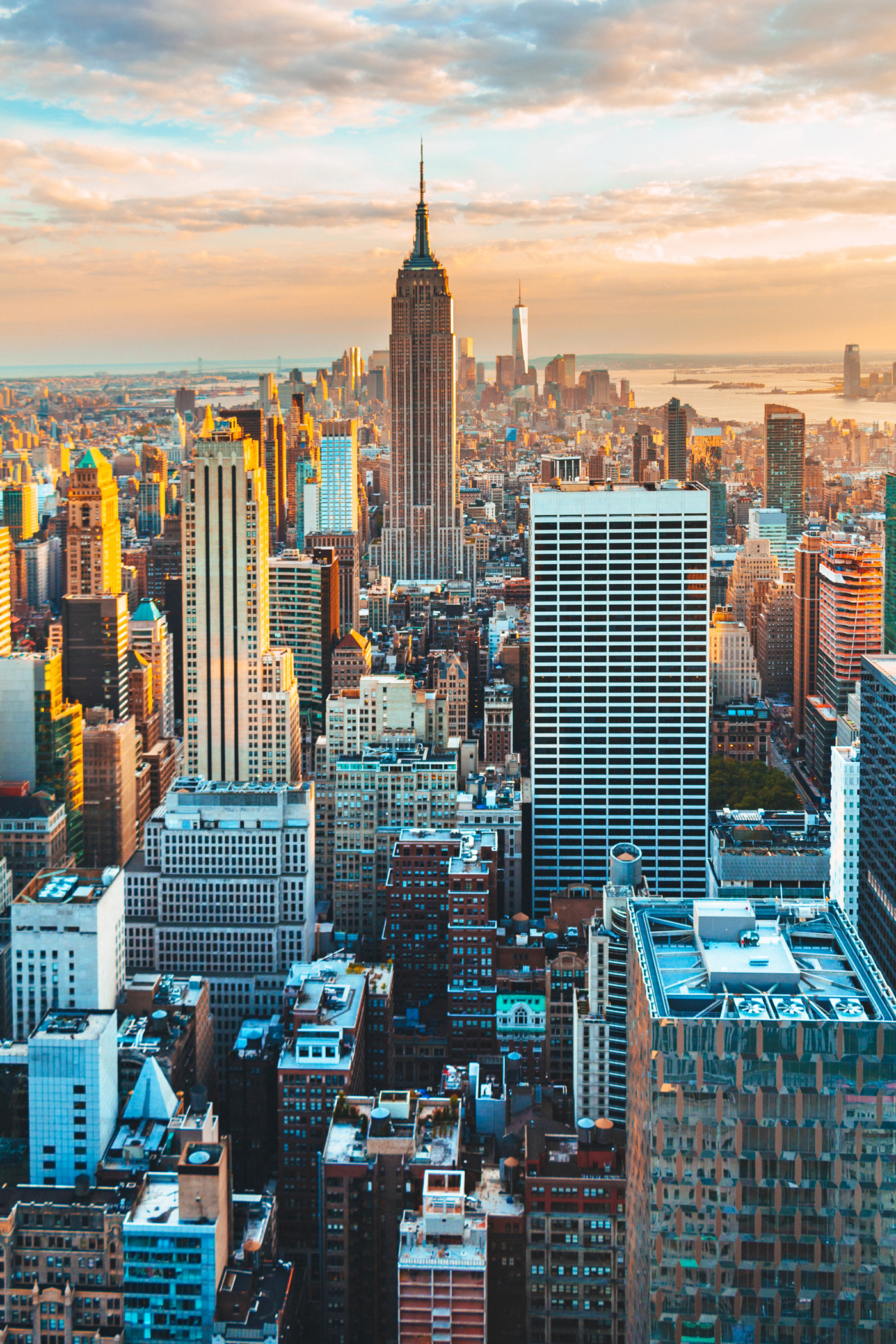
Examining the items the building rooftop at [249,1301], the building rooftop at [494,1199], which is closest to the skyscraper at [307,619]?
the building rooftop at [494,1199]

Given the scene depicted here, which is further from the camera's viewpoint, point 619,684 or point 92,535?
point 92,535

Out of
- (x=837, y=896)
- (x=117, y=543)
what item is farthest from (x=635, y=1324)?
(x=117, y=543)

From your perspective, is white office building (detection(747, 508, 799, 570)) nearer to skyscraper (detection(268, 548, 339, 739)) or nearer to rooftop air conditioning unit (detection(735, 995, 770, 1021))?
skyscraper (detection(268, 548, 339, 739))

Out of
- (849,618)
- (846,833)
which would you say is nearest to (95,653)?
(849,618)

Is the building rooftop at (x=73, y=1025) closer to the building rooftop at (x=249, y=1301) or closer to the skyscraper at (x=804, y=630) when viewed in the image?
the building rooftop at (x=249, y=1301)

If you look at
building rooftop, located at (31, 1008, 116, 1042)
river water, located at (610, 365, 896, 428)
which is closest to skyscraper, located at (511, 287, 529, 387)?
river water, located at (610, 365, 896, 428)

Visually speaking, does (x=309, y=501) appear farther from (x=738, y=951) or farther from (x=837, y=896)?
(x=738, y=951)

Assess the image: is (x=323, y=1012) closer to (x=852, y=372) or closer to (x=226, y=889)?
(x=226, y=889)
